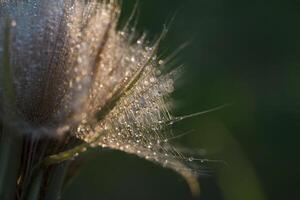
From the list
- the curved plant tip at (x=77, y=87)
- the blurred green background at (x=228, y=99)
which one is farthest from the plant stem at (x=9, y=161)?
the blurred green background at (x=228, y=99)

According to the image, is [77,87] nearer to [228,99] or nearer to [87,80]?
[87,80]

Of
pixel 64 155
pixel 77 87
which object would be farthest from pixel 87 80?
pixel 64 155

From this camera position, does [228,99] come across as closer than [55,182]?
No

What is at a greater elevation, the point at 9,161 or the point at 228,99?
the point at 9,161

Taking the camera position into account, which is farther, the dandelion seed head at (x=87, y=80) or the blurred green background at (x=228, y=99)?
the blurred green background at (x=228, y=99)

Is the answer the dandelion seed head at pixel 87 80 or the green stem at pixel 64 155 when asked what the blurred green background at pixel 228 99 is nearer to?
the dandelion seed head at pixel 87 80

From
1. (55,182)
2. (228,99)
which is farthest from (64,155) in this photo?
(228,99)

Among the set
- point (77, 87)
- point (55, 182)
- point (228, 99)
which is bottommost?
point (228, 99)

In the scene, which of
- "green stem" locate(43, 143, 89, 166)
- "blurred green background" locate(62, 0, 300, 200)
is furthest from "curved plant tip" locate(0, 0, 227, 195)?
"blurred green background" locate(62, 0, 300, 200)

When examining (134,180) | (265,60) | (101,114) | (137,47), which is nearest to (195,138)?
(134,180)

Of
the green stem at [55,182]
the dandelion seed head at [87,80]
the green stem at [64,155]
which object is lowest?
the green stem at [55,182]
